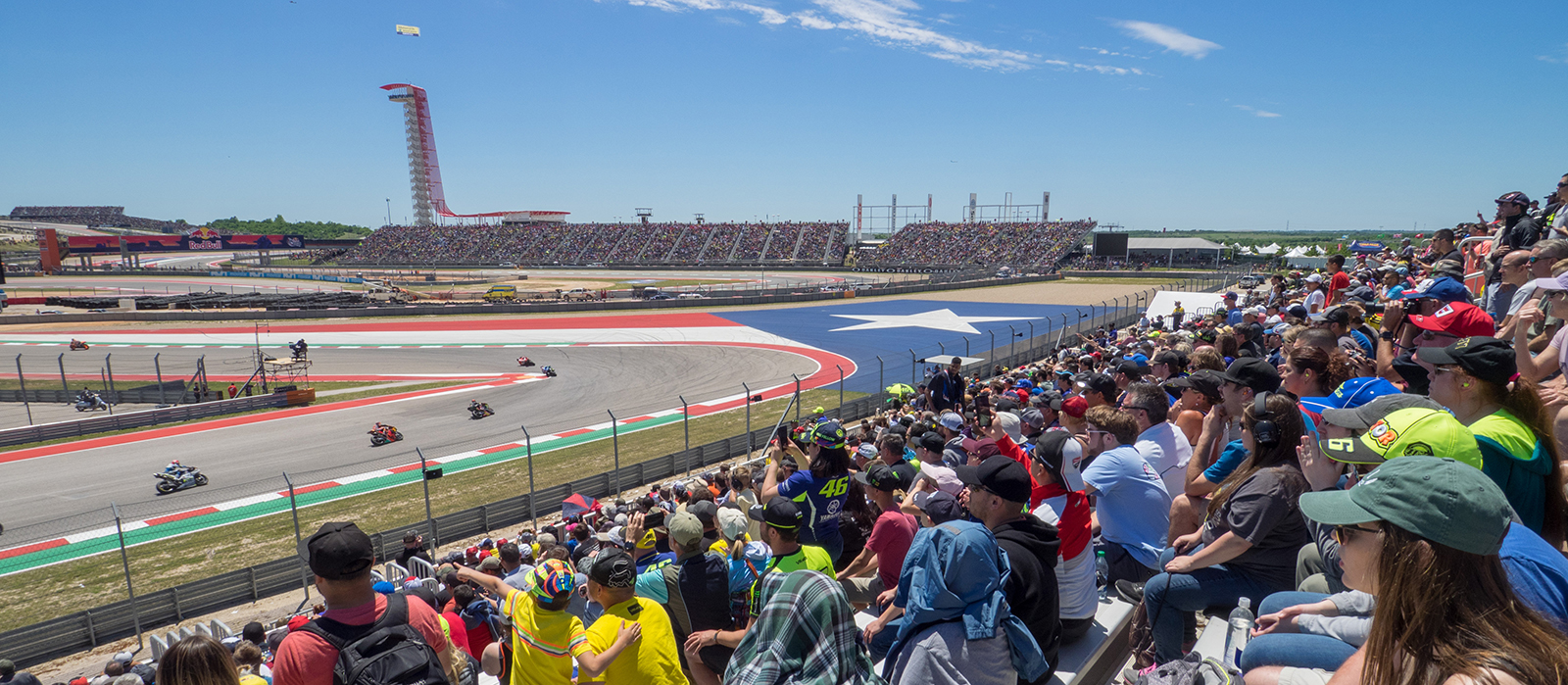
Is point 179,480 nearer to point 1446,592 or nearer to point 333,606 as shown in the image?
point 333,606

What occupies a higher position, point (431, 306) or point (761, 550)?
point (761, 550)

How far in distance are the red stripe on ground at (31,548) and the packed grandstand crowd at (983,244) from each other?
7002 centimetres

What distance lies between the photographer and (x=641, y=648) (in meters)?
3.65

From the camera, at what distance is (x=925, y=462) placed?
6.50 meters

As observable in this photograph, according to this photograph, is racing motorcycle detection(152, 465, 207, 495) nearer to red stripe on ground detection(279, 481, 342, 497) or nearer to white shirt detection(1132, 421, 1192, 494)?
red stripe on ground detection(279, 481, 342, 497)

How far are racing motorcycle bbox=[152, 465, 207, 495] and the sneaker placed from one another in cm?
1844

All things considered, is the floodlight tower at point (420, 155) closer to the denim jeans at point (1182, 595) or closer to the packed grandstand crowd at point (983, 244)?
the packed grandstand crowd at point (983, 244)

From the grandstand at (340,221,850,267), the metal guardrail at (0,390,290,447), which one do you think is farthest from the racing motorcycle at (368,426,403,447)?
the grandstand at (340,221,850,267)

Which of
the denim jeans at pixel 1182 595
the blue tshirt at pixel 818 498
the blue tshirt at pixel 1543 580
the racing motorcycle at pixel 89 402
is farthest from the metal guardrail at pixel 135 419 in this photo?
the blue tshirt at pixel 1543 580

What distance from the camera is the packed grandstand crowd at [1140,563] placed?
1.74 meters

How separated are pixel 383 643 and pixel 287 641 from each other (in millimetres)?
361

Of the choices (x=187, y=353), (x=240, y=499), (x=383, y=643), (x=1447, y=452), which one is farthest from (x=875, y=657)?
(x=187, y=353)

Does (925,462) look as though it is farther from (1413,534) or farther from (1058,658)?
(1413,534)

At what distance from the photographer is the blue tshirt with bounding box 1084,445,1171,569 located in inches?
181
